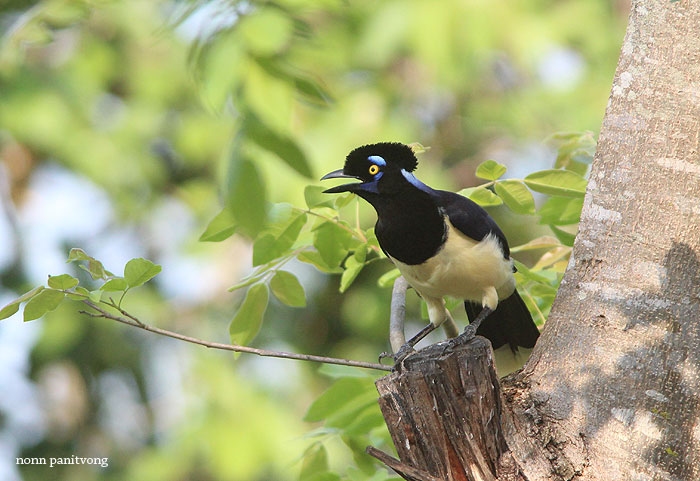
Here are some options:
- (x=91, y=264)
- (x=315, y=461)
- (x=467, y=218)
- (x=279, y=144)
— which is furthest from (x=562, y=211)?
(x=279, y=144)

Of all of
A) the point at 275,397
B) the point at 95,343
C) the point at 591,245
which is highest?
the point at 591,245

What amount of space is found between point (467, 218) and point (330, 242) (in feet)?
2.49

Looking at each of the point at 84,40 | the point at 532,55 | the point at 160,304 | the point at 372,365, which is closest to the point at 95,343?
the point at 160,304

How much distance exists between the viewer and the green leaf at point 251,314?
327cm

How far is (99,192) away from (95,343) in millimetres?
1707

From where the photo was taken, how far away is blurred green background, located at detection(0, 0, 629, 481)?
7.54m

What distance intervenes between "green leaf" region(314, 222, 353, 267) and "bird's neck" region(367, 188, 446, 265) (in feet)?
1.29

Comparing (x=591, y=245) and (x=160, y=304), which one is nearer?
(x=591, y=245)

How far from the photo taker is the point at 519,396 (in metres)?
2.62

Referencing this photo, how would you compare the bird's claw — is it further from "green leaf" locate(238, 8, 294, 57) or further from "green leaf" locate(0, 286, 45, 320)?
"green leaf" locate(238, 8, 294, 57)

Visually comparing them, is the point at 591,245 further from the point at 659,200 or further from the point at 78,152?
the point at 78,152

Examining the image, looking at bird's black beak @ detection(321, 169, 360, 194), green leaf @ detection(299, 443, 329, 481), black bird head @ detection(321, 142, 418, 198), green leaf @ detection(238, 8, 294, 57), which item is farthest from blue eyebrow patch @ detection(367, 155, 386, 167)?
green leaf @ detection(238, 8, 294, 57)

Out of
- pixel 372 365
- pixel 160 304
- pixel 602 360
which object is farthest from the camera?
pixel 160 304

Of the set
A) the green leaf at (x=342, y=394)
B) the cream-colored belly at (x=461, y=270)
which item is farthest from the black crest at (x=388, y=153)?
the green leaf at (x=342, y=394)
